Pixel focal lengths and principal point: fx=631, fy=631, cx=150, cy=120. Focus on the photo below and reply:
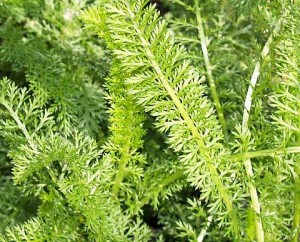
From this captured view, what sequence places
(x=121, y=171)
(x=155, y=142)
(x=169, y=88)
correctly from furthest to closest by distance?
(x=155, y=142) → (x=121, y=171) → (x=169, y=88)

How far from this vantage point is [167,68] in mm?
979

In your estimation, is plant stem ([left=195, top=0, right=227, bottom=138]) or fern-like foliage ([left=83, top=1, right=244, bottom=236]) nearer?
fern-like foliage ([left=83, top=1, right=244, bottom=236])

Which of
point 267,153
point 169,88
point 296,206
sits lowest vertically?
point 296,206

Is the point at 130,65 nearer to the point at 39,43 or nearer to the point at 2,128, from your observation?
the point at 2,128

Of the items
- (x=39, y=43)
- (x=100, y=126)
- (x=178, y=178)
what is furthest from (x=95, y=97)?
(x=178, y=178)

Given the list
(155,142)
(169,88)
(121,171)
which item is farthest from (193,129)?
(155,142)

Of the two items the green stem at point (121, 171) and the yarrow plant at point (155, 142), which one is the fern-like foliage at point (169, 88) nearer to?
the yarrow plant at point (155, 142)

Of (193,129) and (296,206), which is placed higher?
(193,129)

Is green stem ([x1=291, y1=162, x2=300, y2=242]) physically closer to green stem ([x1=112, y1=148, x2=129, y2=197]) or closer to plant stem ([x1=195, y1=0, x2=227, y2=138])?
plant stem ([x1=195, y1=0, x2=227, y2=138])

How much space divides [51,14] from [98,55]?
0.16 metres

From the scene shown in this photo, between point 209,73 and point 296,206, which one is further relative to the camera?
point 209,73

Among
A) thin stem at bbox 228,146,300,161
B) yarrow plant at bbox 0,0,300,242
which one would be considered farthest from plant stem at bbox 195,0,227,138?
thin stem at bbox 228,146,300,161

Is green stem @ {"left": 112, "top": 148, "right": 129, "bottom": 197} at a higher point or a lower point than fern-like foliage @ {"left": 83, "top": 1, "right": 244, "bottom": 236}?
lower

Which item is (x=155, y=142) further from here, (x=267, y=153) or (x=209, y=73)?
(x=267, y=153)
